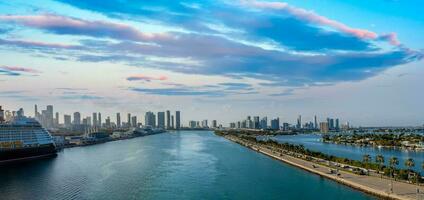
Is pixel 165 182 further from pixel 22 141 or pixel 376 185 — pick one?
pixel 22 141

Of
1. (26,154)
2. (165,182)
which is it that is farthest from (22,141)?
(165,182)

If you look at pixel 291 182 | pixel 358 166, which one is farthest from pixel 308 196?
pixel 358 166

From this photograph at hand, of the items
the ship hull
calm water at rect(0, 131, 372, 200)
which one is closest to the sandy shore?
calm water at rect(0, 131, 372, 200)

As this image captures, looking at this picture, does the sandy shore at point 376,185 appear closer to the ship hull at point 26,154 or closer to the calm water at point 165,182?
the calm water at point 165,182

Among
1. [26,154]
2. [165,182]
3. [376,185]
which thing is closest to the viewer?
[376,185]

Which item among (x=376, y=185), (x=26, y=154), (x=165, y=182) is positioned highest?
(x=26, y=154)

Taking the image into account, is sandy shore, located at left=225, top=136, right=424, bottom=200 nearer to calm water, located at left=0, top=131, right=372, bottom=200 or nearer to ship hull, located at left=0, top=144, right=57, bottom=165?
calm water, located at left=0, top=131, right=372, bottom=200

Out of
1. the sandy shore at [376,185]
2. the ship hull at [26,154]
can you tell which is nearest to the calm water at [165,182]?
the sandy shore at [376,185]
